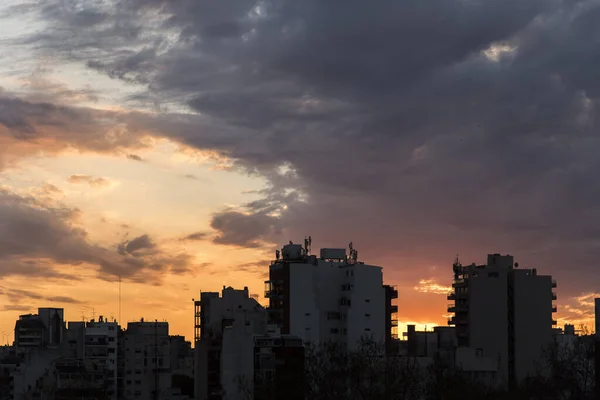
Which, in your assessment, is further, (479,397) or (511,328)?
(511,328)

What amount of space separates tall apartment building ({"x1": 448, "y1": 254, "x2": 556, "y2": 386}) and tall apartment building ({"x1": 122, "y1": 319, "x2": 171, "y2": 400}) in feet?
131

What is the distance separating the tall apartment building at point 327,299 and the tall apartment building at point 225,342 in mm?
5270

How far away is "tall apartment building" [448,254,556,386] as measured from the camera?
542ft

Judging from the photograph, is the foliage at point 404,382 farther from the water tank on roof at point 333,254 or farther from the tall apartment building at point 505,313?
the water tank on roof at point 333,254

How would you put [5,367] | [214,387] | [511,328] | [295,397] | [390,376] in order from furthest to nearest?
1. [5,367]
2. [511,328]
3. [214,387]
4. [295,397]
5. [390,376]

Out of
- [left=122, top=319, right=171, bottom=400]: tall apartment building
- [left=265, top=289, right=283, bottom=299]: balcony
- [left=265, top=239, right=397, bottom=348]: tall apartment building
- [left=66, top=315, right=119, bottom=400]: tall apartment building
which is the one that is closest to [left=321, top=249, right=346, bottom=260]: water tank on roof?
[left=265, top=239, right=397, bottom=348]: tall apartment building

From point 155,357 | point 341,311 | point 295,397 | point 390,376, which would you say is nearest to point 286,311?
point 341,311

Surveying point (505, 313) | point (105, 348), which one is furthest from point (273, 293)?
point (505, 313)

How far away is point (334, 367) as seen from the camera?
370 feet

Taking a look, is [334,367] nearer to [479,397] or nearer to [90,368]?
[479,397]

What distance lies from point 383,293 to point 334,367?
5886 cm

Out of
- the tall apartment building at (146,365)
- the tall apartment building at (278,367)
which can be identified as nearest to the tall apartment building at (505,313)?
the tall apartment building at (278,367)

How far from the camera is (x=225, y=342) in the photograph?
447 feet

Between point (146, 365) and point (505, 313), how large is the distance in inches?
1919
